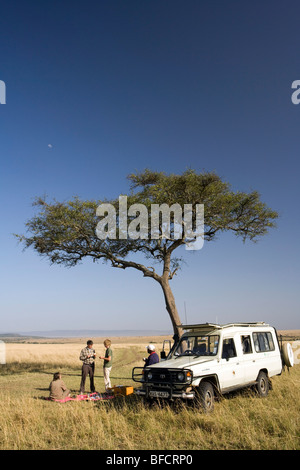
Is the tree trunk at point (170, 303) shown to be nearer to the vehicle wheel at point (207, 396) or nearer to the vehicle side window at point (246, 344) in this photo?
the vehicle side window at point (246, 344)

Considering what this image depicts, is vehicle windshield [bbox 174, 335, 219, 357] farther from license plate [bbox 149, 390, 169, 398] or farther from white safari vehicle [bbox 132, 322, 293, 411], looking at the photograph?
license plate [bbox 149, 390, 169, 398]

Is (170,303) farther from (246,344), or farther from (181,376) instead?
(181,376)

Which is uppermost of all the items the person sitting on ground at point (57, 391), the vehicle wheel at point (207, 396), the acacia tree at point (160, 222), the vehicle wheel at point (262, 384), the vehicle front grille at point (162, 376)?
the acacia tree at point (160, 222)

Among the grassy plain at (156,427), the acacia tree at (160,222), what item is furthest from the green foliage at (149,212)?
the grassy plain at (156,427)

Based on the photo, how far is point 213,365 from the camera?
998 centimetres

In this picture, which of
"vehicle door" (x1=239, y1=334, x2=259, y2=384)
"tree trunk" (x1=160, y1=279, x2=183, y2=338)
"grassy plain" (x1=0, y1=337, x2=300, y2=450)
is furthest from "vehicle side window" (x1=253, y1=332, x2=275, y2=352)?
"tree trunk" (x1=160, y1=279, x2=183, y2=338)

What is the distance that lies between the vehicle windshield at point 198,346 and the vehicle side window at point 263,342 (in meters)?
2.23

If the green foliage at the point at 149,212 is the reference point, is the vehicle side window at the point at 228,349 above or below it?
below

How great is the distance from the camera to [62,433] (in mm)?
8242

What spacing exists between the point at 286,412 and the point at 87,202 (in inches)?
646

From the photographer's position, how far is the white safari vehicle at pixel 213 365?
9422 millimetres

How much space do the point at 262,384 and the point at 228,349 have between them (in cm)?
249
